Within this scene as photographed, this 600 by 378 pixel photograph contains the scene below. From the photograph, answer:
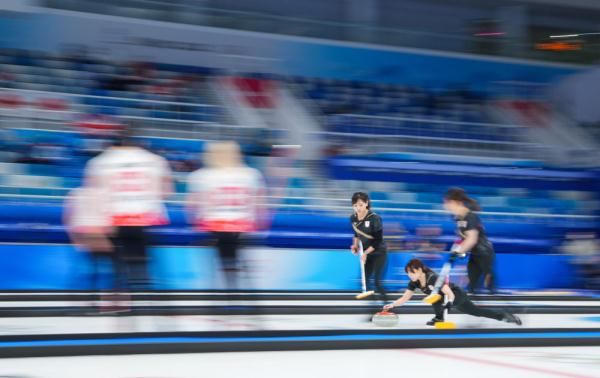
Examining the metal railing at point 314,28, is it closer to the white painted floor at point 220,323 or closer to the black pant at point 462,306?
the white painted floor at point 220,323

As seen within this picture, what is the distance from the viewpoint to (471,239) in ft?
23.1

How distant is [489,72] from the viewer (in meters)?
20.2

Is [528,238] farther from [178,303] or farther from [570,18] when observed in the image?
[570,18]

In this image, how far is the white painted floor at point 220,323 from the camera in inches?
248

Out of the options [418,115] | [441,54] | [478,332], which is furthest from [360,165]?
[478,332]

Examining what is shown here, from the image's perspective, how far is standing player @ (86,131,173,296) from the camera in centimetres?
591

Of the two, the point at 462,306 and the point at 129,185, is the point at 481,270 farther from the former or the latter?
the point at 129,185

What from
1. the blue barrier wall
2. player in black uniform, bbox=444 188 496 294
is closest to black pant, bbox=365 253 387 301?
player in black uniform, bbox=444 188 496 294

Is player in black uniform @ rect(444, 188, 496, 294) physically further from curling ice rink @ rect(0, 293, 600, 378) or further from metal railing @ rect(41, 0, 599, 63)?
metal railing @ rect(41, 0, 599, 63)

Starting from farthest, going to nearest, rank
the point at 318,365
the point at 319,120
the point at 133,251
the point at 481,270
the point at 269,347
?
the point at 319,120 → the point at 481,270 → the point at 133,251 → the point at 269,347 → the point at 318,365

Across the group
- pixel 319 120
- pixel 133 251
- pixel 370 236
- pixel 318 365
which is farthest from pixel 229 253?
pixel 319 120

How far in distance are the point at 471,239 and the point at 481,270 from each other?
0.40 metres

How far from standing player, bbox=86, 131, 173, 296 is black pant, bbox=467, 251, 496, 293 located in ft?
9.57

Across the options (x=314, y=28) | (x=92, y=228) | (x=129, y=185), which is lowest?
(x=92, y=228)
